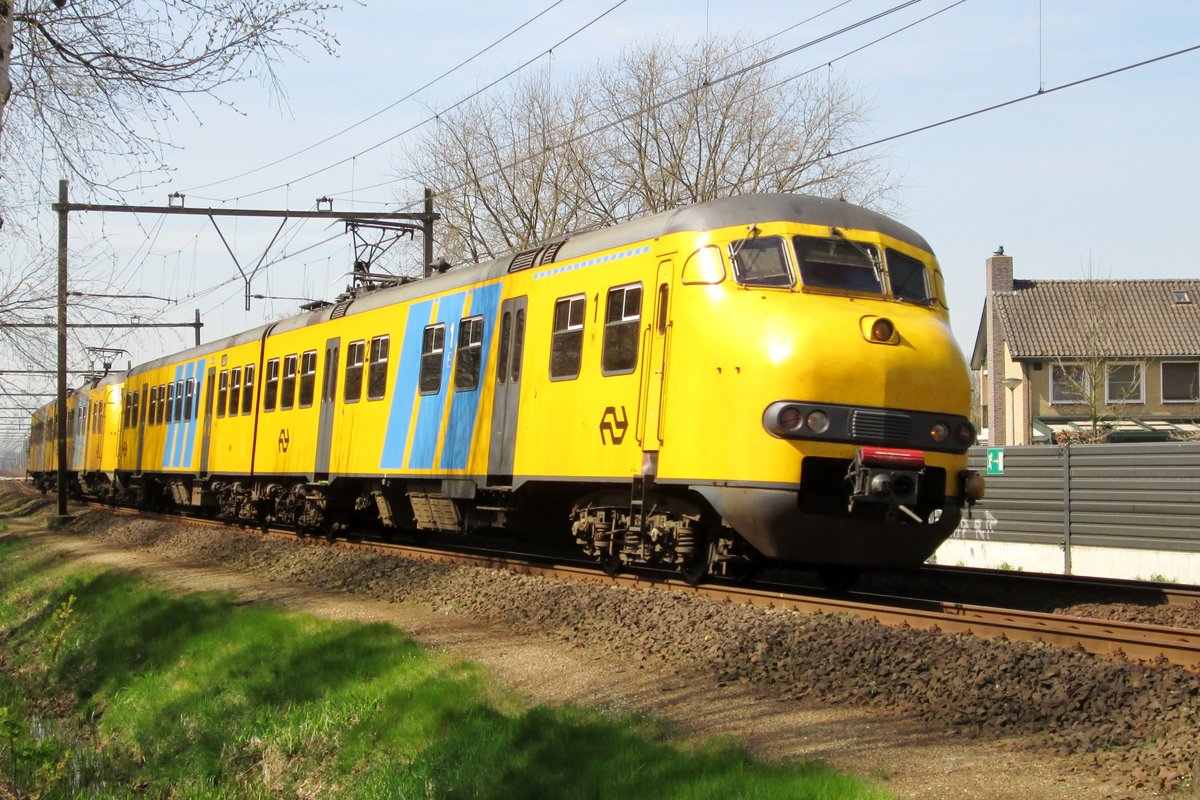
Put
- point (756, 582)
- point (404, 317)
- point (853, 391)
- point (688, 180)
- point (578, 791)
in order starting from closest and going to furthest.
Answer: point (578, 791), point (853, 391), point (756, 582), point (404, 317), point (688, 180)

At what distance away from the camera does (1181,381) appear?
136ft

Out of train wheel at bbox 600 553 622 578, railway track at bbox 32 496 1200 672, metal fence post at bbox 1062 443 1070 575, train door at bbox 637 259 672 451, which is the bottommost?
railway track at bbox 32 496 1200 672

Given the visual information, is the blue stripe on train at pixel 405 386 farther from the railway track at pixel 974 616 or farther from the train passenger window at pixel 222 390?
the train passenger window at pixel 222 390

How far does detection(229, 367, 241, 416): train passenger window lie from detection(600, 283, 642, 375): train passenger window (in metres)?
12.5

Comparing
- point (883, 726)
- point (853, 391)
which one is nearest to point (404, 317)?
point (853, 391)

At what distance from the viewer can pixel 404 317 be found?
52.5 feet

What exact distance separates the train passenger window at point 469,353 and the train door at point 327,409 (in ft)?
13.2

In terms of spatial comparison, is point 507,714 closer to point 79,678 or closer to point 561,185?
point 79,678

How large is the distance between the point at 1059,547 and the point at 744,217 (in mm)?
9488

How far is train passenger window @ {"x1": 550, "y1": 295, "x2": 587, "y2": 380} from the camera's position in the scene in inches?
476

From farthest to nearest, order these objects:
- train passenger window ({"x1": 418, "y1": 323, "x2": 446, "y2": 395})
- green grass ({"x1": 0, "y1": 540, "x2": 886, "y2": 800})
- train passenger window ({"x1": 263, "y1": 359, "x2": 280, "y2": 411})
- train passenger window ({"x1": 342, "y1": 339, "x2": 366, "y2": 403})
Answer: train passenger window ({"x1": 263, "y1": 359, "x2": 280, "y2": 411}), train passenger window ({"x1": 342, "y1": 339, "x2": 366, "y2": 403}), train passenger window ({"x1": 418, "y1": 323, "x2": 446, "y2": 395}), green grass ({"x1": 0, "y1": 540, "x2": 886, "y2": 800})

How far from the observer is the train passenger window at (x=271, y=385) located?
20.6 metres

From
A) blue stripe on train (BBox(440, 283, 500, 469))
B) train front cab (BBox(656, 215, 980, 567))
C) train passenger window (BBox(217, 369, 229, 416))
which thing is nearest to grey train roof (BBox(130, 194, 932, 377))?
train front cab (BBox(656, 215, 980, 567))

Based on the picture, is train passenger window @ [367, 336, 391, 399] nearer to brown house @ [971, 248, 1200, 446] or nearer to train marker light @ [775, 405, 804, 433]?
train marker light @ [775, 405, 804, 433]
